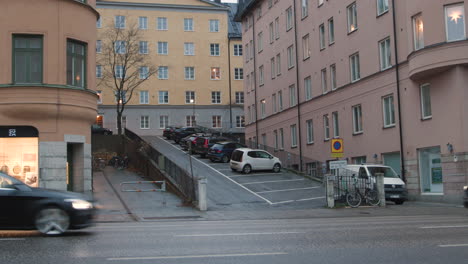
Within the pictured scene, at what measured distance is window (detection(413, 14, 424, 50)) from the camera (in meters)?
30.4

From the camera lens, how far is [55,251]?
34.9ft

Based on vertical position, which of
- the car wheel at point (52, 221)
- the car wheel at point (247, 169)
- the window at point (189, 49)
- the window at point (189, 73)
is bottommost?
the car wheel at point (52, 221)

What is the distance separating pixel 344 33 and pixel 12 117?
23345 mm

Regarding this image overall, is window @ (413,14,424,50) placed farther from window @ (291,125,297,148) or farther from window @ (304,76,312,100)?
window @ (291,125,297,148)

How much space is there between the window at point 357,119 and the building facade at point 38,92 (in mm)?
18682

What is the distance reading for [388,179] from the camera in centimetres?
2852

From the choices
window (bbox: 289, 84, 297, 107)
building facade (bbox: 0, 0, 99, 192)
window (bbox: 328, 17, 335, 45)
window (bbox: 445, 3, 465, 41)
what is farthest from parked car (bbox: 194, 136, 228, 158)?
window (bbox: 445, 3, 465, 41)

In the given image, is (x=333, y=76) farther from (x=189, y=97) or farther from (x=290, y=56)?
(x=189, y=97)

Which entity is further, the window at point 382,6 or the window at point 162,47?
the window at point 162,47

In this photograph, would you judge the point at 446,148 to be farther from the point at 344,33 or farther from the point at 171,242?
the point at 171,242

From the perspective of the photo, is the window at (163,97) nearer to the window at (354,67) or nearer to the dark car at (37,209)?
the window at (354,67)

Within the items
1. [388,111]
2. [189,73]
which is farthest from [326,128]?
[189,73]

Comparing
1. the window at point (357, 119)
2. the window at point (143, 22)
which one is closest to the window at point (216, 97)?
the window at point (143, 22)

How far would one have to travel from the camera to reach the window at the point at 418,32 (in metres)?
30.4
